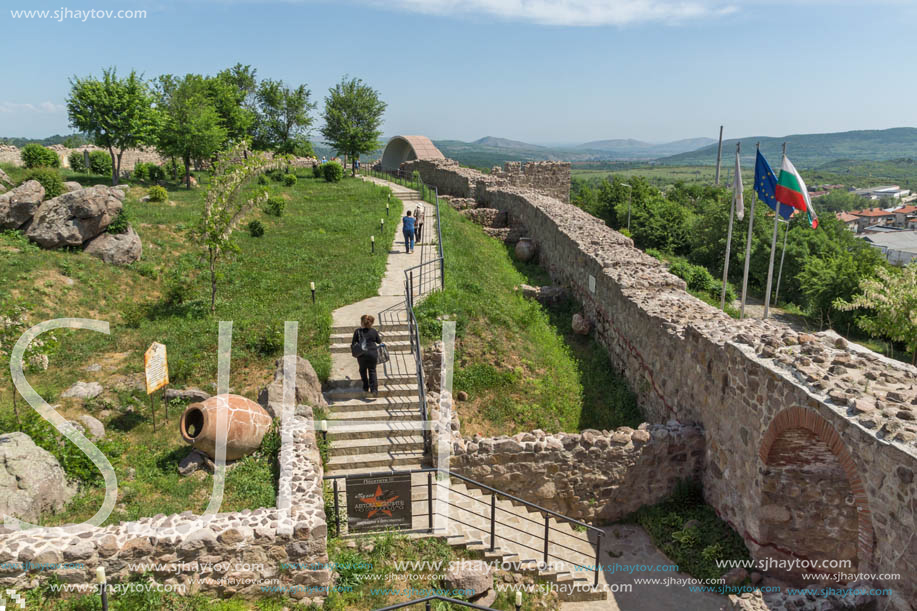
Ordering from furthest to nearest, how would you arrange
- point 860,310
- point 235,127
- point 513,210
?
point 235,127
point 860,310
point 513,210

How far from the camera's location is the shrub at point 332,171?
3538cm

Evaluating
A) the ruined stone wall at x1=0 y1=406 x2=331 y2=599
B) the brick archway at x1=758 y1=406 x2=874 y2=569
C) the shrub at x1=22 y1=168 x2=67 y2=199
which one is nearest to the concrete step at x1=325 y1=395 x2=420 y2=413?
the ruined stone wall at x1=0 y1=406 x2=331 y2=599

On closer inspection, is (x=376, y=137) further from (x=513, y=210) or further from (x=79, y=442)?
(x=79, y=442)

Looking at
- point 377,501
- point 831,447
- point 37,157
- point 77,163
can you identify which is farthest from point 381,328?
point 77,163

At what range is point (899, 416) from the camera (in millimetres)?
6891

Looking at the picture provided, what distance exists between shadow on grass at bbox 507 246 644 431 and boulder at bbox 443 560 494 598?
205 inches

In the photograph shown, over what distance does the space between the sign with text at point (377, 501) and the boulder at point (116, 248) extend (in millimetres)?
12837

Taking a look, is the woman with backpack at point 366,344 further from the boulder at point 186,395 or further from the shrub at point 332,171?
the shrub at point 332,171

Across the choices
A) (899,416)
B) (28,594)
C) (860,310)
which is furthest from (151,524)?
(860,310)

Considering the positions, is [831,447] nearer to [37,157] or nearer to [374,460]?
[374,460]

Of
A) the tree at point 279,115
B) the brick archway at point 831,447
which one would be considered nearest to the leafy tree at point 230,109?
the tree at point 279,115

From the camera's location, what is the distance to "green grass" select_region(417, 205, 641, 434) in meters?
13.1

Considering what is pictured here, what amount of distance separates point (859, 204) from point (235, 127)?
15712 centimetres

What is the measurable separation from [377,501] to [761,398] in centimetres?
591
